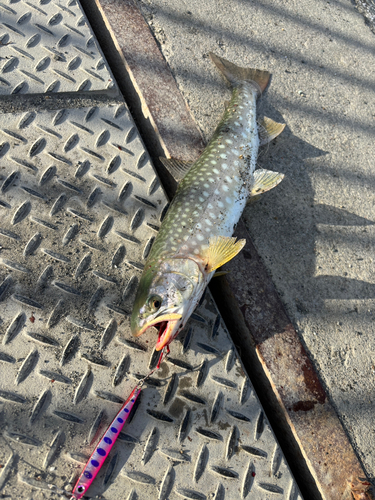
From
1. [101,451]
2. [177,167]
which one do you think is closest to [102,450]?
[101,451]

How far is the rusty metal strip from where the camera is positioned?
2285 millimetres

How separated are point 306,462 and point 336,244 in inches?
65.0

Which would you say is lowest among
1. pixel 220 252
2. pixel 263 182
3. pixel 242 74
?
pixel 220 252

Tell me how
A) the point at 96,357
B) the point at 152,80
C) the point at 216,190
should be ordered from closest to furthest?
the point at 96,357 → the point at 216,190 → the point at 152,80

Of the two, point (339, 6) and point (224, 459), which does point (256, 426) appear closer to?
point (224, 459)

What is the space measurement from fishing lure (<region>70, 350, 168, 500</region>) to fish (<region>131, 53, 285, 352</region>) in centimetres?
38

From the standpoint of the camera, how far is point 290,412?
7.73 ft

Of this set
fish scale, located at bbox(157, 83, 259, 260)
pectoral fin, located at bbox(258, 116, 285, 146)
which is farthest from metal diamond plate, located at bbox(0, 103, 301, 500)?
pectoral fin, located at bbox(258, 116, 285, 146)

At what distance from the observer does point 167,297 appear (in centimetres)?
211

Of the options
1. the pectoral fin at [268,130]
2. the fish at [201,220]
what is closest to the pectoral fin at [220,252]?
the fish at [201,220]

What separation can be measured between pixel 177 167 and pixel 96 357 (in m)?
1.46

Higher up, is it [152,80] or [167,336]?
[152,80]

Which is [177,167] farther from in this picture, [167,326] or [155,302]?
[167,326]

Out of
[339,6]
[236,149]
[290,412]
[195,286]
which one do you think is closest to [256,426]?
[290,412]
